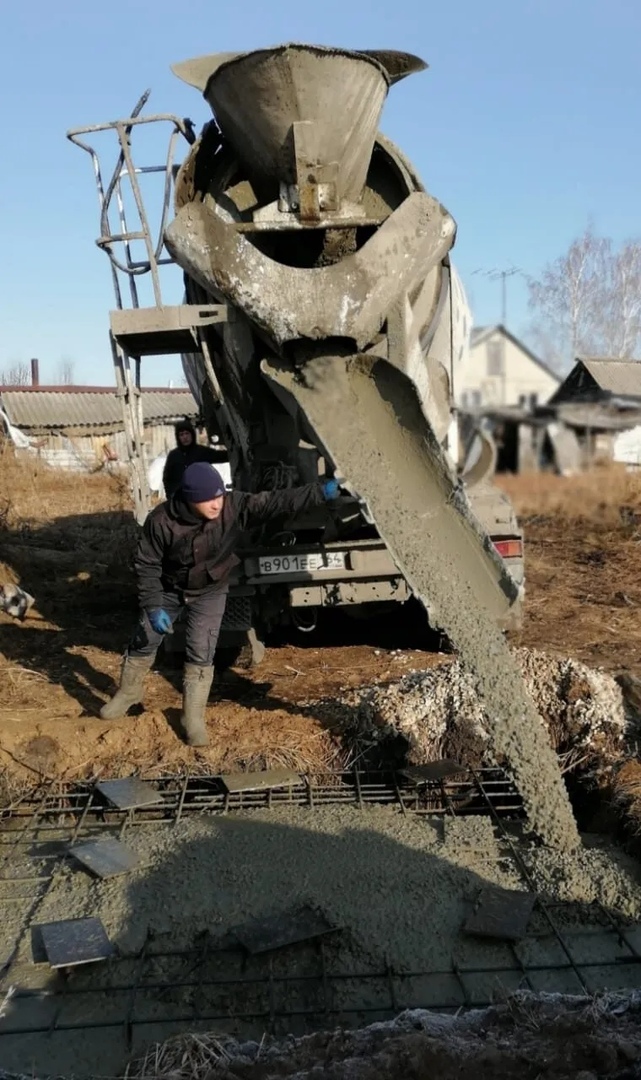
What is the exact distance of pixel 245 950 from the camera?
2949mm

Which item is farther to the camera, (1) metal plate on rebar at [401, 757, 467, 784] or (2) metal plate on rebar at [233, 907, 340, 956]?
(1) metal plate on rebar at [401, 757, 467, 784]

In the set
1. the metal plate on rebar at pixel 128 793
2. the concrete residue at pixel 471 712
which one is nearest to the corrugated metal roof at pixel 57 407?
the concrete residue at pixel 471 712

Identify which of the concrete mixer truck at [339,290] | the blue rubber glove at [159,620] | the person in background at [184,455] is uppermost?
the concrete mixer truck at [339,290]

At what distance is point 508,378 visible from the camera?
2303 mm

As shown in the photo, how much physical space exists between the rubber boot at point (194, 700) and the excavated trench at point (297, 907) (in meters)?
0.33

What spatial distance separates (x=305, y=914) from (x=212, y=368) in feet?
10.1

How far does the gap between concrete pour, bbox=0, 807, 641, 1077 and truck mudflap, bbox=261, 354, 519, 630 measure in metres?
1.07

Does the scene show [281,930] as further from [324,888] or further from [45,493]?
[45,493]

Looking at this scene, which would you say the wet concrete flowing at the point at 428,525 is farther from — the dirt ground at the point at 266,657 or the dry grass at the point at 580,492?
the dry grass at the point at 580,492

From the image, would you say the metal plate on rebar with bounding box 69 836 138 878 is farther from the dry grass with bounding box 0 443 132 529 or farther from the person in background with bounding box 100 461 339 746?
the dry grass with bounding box 0 443 132 529

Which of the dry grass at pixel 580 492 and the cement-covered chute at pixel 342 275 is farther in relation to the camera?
the cement-covered chute at pixel 342 275

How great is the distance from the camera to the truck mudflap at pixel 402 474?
4.14m

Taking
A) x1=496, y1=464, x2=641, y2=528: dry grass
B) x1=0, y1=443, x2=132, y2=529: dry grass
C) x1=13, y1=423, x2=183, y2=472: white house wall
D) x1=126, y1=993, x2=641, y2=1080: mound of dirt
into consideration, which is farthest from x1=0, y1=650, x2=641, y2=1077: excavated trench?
x1=13, y1=423, x2=183, y2=472: white house wall

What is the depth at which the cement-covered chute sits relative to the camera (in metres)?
4.17
